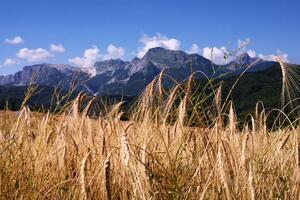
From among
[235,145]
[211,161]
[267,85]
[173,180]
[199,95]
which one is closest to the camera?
[173,180]

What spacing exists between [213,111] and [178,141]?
2.93ft

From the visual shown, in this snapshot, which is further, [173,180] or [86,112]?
[86,112]

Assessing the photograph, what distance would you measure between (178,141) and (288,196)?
0.96 meters

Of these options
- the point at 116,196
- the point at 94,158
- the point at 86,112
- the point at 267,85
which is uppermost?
the point at 267,85

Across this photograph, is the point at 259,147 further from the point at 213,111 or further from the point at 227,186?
the point at 227,186

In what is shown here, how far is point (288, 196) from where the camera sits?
3.05 metres

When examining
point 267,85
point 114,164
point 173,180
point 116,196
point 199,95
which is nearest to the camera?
point 173,180

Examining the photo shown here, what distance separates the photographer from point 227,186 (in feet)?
6.97

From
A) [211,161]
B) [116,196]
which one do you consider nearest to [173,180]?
[211,161]

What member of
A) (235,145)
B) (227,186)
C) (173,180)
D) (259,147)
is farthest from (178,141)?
(227,186)

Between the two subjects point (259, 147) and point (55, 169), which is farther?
point (259, 147)

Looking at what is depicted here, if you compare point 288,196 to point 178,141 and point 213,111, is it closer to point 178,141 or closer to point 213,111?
point 178,141

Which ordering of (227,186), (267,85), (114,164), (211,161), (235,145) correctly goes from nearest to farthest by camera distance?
1. (227,186)
2. (211,161)
3. (114,164)
4. (235,145)
5. (267,85)

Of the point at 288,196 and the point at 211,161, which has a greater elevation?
the point at 211,161
